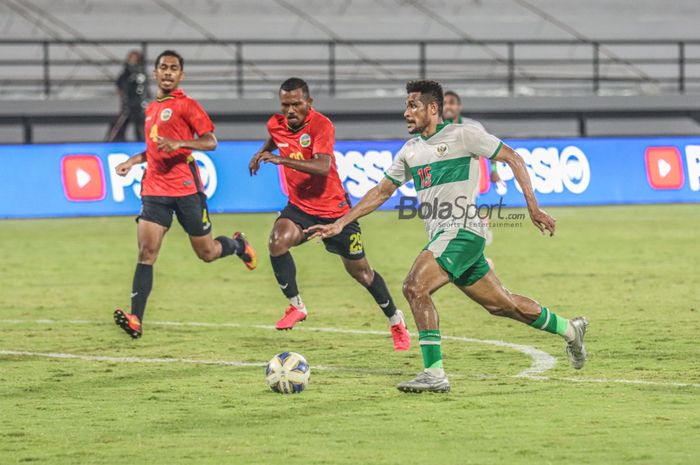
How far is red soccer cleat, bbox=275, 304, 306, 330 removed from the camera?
→ 1093 centimetres

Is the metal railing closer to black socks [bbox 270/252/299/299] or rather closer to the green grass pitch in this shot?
the green grass pitch

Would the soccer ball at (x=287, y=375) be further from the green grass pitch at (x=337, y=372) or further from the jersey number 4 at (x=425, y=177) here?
the jersey number 4 at (x=425, y=177)

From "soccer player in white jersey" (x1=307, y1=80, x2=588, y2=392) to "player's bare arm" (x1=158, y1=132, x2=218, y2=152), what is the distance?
2492 mm

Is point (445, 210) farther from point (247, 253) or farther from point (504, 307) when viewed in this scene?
point (247, 253)

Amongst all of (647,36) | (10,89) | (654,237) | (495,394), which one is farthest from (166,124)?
(647,36)

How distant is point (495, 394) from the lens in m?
8.21

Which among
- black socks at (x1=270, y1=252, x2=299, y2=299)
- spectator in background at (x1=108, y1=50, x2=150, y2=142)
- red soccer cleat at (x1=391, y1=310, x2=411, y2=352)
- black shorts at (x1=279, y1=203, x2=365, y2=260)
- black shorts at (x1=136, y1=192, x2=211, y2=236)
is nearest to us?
red soccer cleat at (x1=391, y1=310, x2=411, y2=352)

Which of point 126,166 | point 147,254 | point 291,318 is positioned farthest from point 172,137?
point 291,318

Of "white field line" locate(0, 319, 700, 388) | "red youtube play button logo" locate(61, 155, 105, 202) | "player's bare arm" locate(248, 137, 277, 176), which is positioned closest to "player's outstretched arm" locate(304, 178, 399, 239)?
"white field line" locate(0, 319, 700, 388)

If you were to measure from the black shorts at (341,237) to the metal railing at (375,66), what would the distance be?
60.9ft

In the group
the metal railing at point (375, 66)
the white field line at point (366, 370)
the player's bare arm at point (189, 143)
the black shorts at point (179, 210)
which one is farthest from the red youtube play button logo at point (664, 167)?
the player's bare arm at point (189, 143)

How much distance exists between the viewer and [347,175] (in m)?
23.1

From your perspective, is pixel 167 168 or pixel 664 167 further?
pixel 664 167

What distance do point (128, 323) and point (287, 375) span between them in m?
2.63
